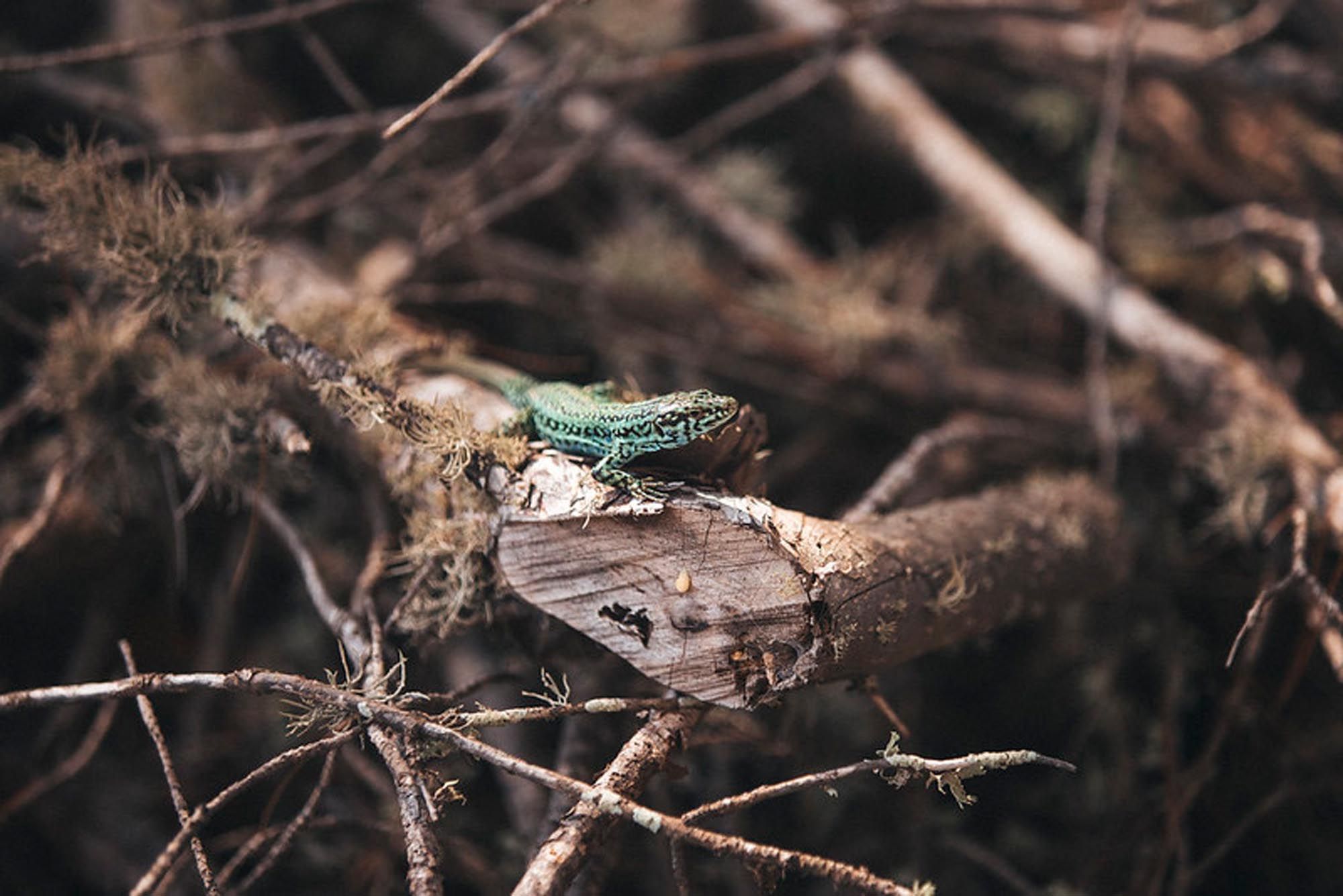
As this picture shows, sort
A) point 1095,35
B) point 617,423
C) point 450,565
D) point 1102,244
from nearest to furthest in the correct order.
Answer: point 617,423, point 450,565, point 1102,244, point 1095,35

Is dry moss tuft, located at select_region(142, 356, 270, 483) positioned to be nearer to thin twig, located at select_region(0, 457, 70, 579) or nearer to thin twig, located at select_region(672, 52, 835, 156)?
thin twig, located at select_region(0, 457, 70, 579)

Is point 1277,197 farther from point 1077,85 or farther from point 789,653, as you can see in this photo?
point 789,653

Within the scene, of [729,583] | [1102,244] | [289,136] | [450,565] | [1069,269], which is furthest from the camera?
[1069,269]

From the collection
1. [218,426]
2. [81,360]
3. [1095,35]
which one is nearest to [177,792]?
[218,426]

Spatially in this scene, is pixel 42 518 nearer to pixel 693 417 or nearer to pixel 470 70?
pixel 470 70

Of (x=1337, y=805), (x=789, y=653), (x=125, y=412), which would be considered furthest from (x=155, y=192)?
(x=1337, y=805)
